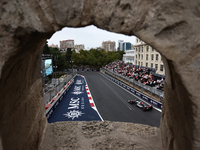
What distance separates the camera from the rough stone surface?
3.29 metres

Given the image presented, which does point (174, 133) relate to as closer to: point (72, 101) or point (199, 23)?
point (199, 23)

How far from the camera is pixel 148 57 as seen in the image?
3006 centimetres

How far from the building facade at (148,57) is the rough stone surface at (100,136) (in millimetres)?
24301

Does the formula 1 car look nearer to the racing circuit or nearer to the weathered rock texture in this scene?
the racing circuit

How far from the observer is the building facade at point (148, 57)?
26464mm

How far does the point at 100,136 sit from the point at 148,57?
95.7 feet

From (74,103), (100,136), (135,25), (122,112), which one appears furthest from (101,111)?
(135,25)

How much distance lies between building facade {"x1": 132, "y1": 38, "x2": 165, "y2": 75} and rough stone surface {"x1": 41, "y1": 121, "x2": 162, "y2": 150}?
79.7 ft

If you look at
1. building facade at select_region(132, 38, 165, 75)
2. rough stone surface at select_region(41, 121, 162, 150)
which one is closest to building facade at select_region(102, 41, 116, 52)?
building facade at select_region(132, 38, 165, 75)

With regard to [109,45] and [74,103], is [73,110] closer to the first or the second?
[74,103]

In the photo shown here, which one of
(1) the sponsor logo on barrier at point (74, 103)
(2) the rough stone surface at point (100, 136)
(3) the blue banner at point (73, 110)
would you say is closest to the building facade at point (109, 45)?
(3) the blue banner at point (73, 110)

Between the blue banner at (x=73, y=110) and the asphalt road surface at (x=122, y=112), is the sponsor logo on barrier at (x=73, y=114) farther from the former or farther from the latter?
the asphalt road surface at (x=122, y=112)

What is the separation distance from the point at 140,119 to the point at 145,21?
10.2 meters

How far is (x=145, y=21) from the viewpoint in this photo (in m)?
1.71
